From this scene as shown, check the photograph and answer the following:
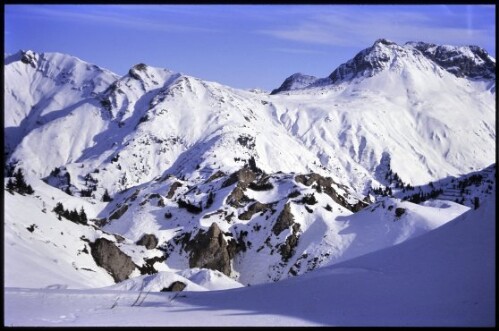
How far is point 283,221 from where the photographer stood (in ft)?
200

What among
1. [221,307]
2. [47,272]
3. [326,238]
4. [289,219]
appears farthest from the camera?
[289,219]

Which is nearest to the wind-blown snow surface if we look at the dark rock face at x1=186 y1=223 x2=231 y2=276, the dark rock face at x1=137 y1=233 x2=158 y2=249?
the dark rock face at x1=186 y1=223 x2=231 y2=276

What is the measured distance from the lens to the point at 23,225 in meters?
34.4

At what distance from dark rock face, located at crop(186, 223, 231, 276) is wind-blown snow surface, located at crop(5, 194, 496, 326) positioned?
44414 millimetres

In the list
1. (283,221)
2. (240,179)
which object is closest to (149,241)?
(283,221)

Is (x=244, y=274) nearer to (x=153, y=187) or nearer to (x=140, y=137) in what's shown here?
(x=153, y=187)

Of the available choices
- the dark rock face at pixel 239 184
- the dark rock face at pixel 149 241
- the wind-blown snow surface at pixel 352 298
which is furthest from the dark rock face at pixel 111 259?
the wind-blown snow surface at pixel 352 298

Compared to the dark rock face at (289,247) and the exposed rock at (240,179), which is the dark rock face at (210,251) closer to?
the dark rock face at (289,247)

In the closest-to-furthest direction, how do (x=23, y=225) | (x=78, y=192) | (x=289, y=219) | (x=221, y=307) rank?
(x=221, y=307) < (x=23, y=225) < (x=289, y=219) < (x=78, y=192)

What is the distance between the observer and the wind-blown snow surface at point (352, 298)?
10523 mm

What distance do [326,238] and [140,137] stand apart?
410 feet

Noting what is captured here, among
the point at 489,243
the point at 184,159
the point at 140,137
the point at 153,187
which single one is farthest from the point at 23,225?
the point at 140,137

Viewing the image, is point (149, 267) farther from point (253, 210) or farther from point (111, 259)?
point (253, 210)

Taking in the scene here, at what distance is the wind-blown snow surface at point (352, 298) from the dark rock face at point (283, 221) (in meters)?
44.8
